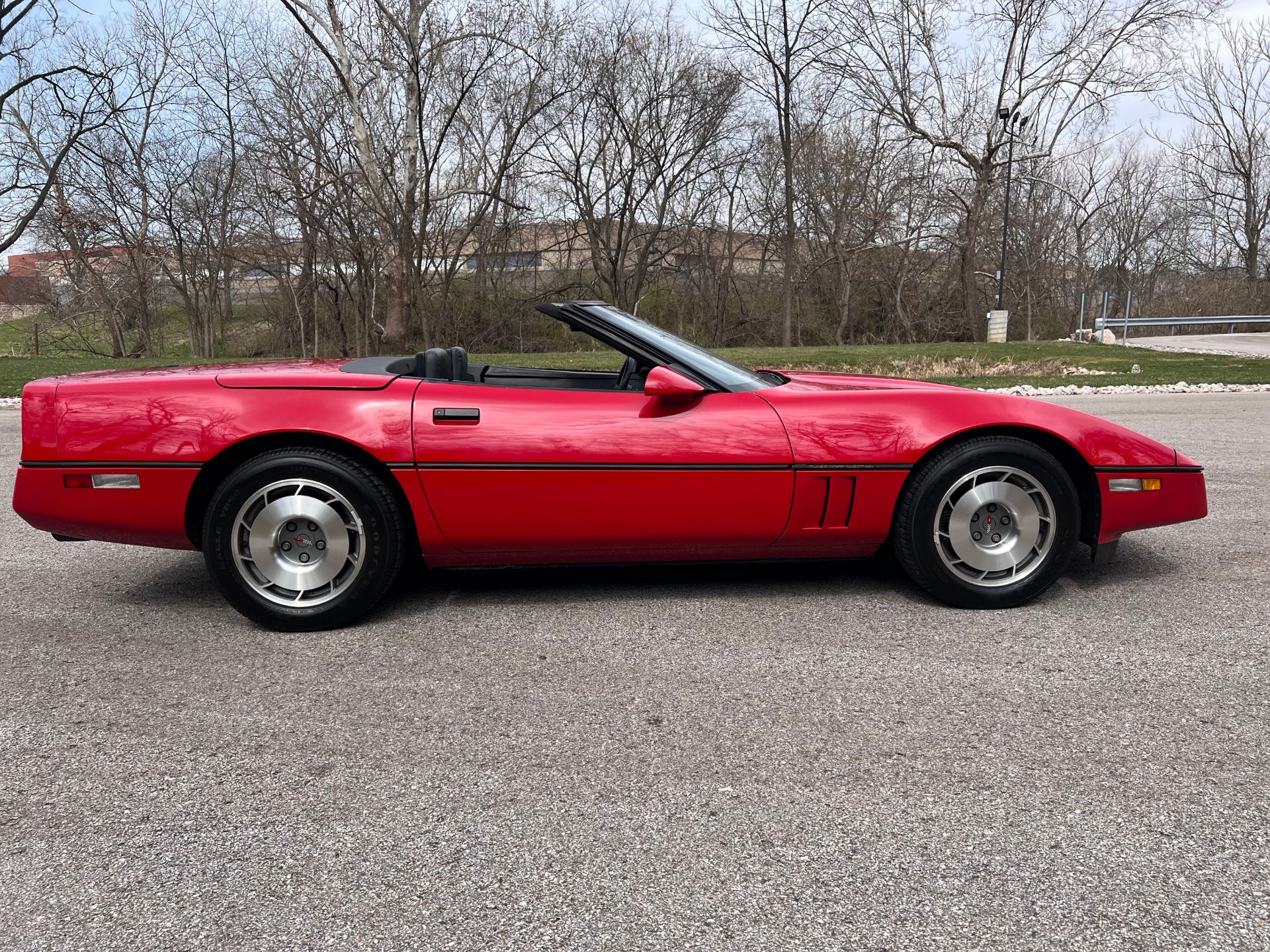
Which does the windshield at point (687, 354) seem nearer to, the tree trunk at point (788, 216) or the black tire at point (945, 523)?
the black tire at point (945, 523)

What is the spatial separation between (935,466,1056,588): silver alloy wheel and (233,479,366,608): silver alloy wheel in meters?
2.12

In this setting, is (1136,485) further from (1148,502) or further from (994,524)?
(994,524)

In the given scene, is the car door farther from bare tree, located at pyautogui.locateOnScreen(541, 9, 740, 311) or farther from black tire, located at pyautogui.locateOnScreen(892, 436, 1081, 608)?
bare tree, located at pyautogui.locateOnScreen(541, 9, 740, 311)

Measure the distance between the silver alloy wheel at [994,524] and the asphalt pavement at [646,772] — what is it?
20cm

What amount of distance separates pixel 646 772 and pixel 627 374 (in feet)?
6.28

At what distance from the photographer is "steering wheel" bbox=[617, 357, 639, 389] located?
3.72 meters

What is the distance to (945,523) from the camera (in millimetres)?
3424

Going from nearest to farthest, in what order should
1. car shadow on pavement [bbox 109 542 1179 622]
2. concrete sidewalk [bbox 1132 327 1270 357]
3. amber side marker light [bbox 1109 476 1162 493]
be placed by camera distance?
amber side marker light [bbox 1109 476 1162 493], car shadow on pavement [bbox 109 542 1179 622], concrete sidewalk [bbox 1132 327 1270 357]

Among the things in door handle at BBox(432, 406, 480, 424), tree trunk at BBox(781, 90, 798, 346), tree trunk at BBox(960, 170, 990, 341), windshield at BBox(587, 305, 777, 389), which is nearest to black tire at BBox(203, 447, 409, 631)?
door handle at BBox(432, 406, 480, 424)

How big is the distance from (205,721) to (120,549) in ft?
8.47

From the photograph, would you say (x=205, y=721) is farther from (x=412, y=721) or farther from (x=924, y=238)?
(x=924, y=238)

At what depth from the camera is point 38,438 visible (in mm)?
3320

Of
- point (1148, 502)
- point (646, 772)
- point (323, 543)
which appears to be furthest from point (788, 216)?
point (646, 772)

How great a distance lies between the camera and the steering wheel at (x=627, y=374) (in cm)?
372
